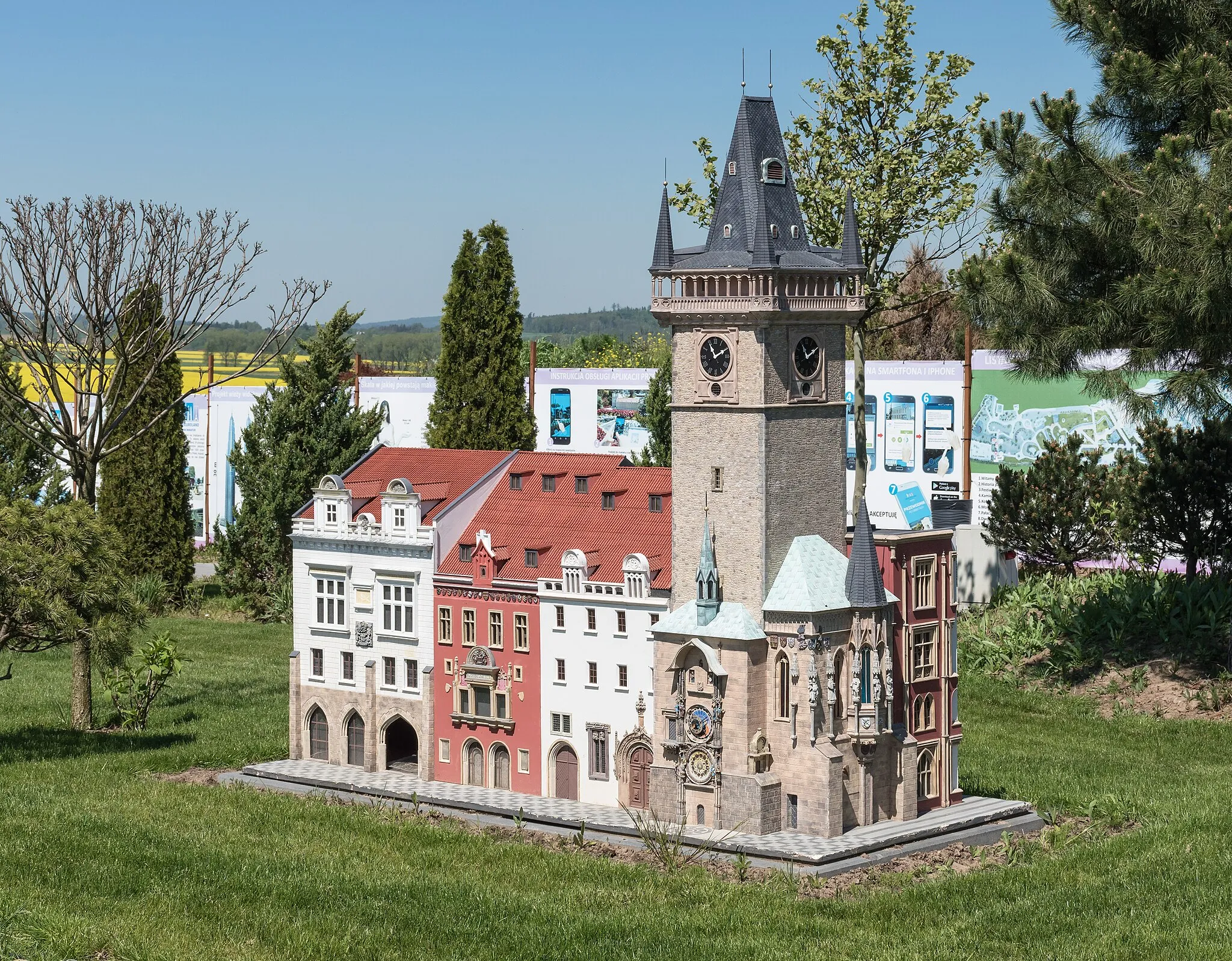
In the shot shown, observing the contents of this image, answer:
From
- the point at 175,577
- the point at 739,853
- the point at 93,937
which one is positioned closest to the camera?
the point at 93,937

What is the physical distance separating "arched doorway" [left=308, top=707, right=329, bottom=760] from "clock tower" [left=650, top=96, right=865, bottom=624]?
11.5 meters

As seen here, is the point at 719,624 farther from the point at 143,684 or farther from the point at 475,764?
the point at 143,684

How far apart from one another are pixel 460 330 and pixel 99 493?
1952 cm

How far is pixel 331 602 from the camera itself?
144 feet

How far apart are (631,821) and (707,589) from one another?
17.4 feet

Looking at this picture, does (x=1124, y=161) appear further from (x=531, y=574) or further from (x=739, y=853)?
(x=739, y=853)

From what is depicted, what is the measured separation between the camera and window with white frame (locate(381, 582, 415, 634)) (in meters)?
42.4

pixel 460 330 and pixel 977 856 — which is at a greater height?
pixel 460 330

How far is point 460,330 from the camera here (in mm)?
64062

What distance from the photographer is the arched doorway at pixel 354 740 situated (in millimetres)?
43500

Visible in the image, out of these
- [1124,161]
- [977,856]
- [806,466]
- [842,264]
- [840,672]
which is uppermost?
[1124,161]

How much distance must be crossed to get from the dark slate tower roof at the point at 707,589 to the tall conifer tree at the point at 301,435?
99.4ft

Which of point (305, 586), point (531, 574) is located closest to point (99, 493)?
point (305, 586)

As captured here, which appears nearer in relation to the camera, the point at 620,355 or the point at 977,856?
the point at 977,856
